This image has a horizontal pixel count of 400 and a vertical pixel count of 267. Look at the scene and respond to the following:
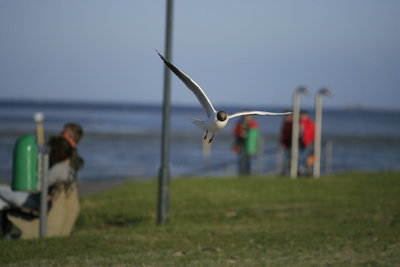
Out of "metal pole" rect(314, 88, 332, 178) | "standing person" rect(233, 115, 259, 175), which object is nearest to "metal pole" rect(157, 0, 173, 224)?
"standing person" rect(233, 115, 259, 175)

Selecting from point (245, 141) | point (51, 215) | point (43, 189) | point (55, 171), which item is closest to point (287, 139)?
point (245, 141)

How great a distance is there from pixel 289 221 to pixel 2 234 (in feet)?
13.8

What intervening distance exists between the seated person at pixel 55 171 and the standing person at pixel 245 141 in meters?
8.76

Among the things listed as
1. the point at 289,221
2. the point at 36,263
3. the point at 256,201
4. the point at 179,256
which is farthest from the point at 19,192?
the point at 256,201

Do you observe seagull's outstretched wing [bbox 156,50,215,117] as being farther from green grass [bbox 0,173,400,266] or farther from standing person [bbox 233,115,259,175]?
standing person [bbox 233,115,259,175]

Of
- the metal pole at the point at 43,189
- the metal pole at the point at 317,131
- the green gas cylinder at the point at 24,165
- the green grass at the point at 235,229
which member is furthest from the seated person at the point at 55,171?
the metal pole at the point at 317,131

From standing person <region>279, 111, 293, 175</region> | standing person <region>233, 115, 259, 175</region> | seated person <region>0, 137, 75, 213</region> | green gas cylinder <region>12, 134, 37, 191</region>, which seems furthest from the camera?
standing person <region>279, 111, 293, 175</region>

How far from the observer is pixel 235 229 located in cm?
912

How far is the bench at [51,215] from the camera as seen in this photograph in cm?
871

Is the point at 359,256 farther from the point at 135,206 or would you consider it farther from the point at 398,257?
the point at 135,206

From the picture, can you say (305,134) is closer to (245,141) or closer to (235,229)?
(245,141)

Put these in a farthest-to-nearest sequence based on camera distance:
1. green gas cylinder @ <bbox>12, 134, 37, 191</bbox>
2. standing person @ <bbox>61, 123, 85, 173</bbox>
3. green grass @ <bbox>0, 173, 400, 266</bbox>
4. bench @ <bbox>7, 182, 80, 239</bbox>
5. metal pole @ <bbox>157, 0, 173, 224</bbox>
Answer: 1. metal pole @ <bbox>157, 0, 173, 224</bbox>
2. standing person @ <bbox>61, 123, 85, 173</bbox>
3. bench @ <bbox>7, 182, 80, 239</bbox>
4. green gas cylinder @ <bbox>12, 134, 37, 191</bbox>
5. green grass @ <bbox>0, 173, 400, 266</bbox>

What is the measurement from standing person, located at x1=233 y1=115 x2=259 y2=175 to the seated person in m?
8.76

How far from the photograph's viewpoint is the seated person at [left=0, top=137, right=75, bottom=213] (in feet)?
29.1
